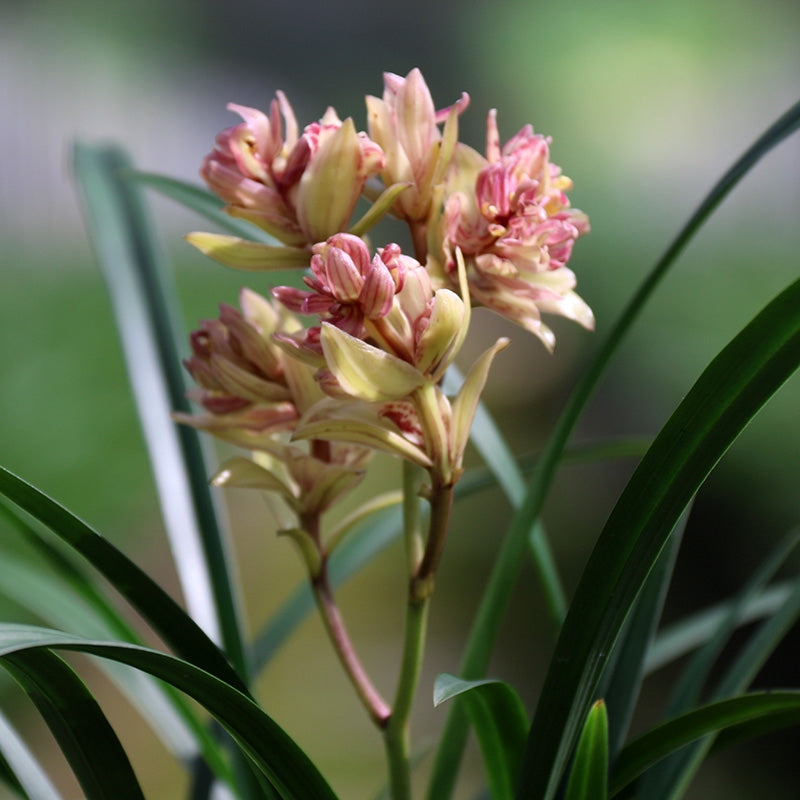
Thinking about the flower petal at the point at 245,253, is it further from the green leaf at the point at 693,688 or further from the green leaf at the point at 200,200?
the green leaf at the point at 693,688

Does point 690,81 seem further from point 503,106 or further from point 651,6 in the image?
point 503,106

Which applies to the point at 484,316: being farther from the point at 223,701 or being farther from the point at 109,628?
the point at 223,701

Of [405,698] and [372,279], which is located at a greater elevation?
[372,279]

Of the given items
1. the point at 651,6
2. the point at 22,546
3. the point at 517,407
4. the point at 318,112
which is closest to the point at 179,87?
the point at 318,112

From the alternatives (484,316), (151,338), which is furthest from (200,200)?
(484,316)

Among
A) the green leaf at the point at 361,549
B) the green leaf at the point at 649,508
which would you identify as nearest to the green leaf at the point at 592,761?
the green leaf at the point at 649,508

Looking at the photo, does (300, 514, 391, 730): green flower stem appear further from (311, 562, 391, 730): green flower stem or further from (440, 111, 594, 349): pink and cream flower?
(440, 111, 594, 349): pink and cream flower
